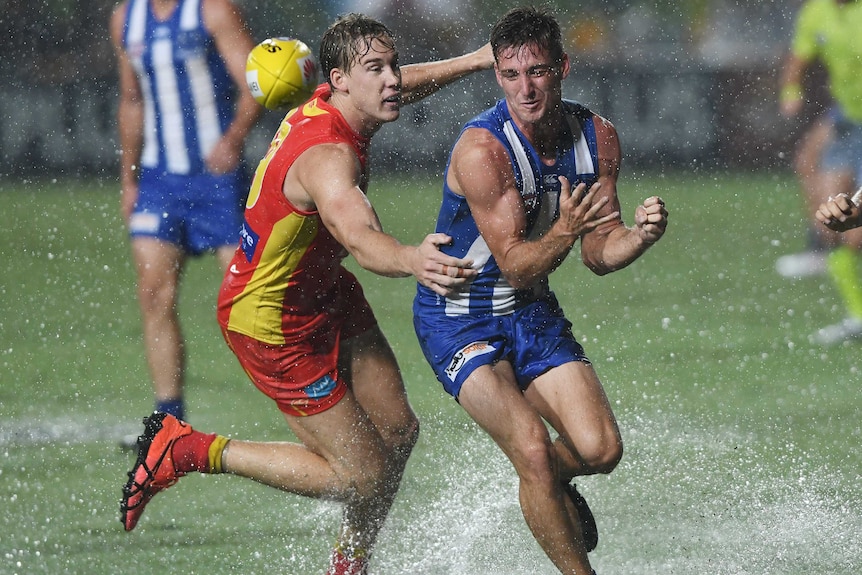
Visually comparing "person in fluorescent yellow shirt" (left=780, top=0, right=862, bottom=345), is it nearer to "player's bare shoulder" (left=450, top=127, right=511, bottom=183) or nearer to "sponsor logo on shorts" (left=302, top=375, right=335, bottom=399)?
"player's bare shoulder" (left=450, top=127, right=511, bottom=183)

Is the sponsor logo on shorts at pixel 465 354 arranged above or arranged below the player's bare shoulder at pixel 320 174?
below

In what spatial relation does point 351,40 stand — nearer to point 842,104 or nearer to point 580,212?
point 580,212

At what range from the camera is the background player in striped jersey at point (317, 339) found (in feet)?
15.7

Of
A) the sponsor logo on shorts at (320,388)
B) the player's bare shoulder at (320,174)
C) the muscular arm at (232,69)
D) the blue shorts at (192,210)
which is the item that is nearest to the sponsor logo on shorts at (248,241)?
the player's bare shoulder at (320,174)

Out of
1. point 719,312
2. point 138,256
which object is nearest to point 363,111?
point 138,256

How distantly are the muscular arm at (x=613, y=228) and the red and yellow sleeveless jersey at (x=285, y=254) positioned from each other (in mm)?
821

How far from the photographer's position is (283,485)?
5.10 metres

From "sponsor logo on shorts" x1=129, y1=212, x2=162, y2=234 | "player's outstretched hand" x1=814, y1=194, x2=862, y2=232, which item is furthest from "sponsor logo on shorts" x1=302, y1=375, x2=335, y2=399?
"sponsor logo on shorts" x1=129, y1=212, x2=162, y2=234

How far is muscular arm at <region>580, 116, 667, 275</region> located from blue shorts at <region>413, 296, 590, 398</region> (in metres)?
0.26

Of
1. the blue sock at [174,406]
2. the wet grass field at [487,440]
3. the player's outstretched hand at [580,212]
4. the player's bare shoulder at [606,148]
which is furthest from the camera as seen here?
the blue sock at [174,406]

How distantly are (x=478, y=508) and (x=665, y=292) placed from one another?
200 inches

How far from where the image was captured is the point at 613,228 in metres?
4.90

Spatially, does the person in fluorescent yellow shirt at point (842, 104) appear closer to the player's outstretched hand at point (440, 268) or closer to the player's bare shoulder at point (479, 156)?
the player's bare shoulder at point (479, 156)

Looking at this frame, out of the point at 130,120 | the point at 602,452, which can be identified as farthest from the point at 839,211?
the point at 130,120
